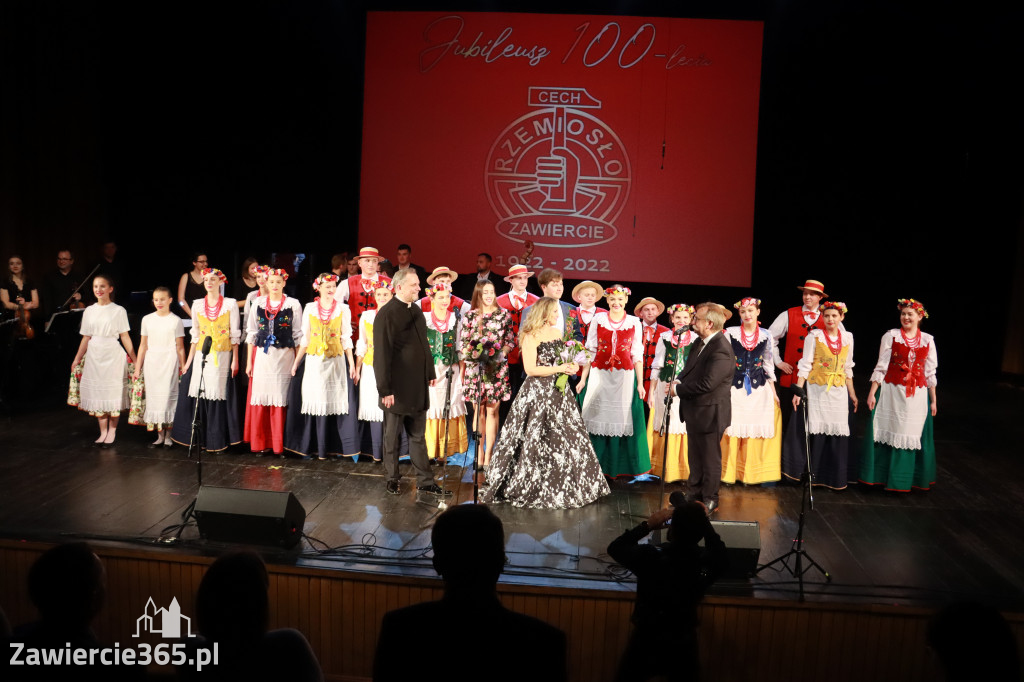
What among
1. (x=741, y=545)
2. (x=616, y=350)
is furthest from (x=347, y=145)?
(x=741, y=545)

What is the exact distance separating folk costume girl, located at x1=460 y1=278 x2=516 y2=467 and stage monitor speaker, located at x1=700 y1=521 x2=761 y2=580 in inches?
86.7

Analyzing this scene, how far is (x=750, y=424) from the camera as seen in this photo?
6.44 m

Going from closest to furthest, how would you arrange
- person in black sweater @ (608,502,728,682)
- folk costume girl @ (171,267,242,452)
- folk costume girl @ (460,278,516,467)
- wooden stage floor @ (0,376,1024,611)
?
person in black sweater @ (608,502,728,682) < wooden stage floor @ (0,376,1024,611) < folk costume girl @ (460,278,516,467) < folk costume girl @ (171,267,242,452)

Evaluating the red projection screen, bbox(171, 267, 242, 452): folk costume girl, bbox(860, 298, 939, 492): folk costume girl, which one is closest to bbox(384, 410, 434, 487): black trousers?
bbox(171, 267, 242, 452): folk costume girl

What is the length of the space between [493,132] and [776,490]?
615 centimetres

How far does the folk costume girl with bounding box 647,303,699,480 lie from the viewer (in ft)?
20.9

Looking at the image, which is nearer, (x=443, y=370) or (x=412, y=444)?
(x=412, y=444)

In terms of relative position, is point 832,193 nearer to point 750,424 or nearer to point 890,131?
point 890,131

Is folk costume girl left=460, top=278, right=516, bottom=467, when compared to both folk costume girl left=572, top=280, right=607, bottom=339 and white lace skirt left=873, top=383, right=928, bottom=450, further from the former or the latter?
white lace skirt left=873, top=383, right=928, bottom=450

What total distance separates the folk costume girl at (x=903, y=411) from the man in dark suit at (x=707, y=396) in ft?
5.29

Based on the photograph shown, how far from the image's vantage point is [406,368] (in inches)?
228

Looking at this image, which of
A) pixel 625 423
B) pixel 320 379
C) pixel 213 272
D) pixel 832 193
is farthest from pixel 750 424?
pixel 832 193

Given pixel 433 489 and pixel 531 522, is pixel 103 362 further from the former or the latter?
pixel 531 522

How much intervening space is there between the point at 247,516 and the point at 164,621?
2.30ft
